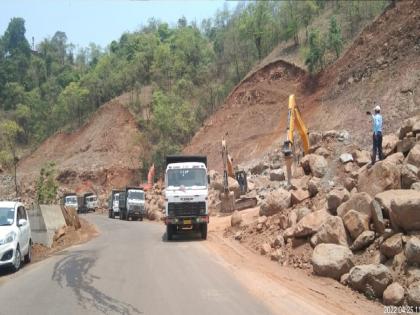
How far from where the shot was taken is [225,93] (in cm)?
8281

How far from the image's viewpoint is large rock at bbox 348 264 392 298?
10750 mm

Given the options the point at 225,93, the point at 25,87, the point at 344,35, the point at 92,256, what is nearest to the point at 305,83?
the point at 344,35

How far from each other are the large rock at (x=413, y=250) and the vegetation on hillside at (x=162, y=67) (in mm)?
47258

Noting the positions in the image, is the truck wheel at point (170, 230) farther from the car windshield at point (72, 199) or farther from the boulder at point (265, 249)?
the car windshield at point (72, 199)

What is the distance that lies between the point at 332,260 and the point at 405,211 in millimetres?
1977

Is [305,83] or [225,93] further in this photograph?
[225,93]

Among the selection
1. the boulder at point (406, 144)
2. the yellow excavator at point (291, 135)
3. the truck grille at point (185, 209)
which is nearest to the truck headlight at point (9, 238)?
the truck grille at point (185, 209)

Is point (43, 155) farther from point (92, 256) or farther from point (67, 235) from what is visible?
point (92, 256)

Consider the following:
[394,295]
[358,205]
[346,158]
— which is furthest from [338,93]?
[394,295]

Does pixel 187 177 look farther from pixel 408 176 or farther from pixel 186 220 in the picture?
pixel 408 176

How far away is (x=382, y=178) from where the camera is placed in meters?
14.9

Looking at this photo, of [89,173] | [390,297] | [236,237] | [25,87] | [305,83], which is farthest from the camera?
[25,87]

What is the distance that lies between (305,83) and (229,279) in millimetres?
48196

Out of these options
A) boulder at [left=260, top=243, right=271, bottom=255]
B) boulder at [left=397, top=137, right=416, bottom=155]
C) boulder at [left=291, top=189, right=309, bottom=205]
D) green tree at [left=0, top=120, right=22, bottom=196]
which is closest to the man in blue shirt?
boulder at [left=397, top=137, right=416, bottom=155]
